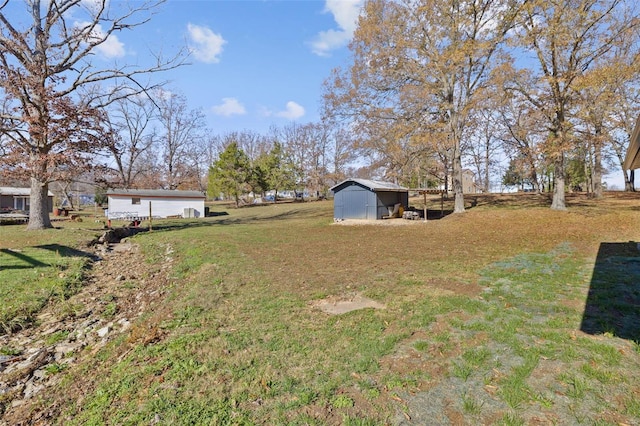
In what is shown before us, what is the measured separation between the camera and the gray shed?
21.4m

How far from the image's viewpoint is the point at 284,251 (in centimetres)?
1073

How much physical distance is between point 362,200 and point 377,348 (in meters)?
18.2

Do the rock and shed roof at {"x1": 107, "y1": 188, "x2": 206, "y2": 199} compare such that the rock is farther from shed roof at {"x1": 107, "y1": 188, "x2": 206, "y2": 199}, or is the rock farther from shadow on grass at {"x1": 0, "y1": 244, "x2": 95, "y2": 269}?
shed roof at {"x1": 107, "y1": 188, "x2": 206, "y2": 199}

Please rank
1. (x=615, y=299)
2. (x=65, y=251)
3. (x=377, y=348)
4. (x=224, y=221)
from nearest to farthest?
(x=377, y=348), (x=615, y=299), (x=65, y=251), (x=224, y=221)

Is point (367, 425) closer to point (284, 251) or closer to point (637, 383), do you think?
point (637, 383)

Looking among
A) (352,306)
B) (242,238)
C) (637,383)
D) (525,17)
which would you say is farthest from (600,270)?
(525,17)

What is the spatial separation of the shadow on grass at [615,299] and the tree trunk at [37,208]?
18.9 m

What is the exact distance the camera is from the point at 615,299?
5.23m

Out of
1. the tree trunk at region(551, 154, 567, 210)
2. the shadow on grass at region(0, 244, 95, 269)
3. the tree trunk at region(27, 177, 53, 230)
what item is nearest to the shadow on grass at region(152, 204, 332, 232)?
the tree trunk at region(27, 177, 53, 230)

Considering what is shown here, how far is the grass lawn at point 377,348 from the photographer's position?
284 cm

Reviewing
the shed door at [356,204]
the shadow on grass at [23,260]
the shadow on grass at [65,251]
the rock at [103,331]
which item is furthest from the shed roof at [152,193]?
the rock at [103,331]

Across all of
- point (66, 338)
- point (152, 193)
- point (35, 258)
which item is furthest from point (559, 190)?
point (152, 193)

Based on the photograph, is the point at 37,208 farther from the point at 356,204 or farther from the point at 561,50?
the point at 561,50

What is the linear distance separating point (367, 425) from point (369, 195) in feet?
63.7
